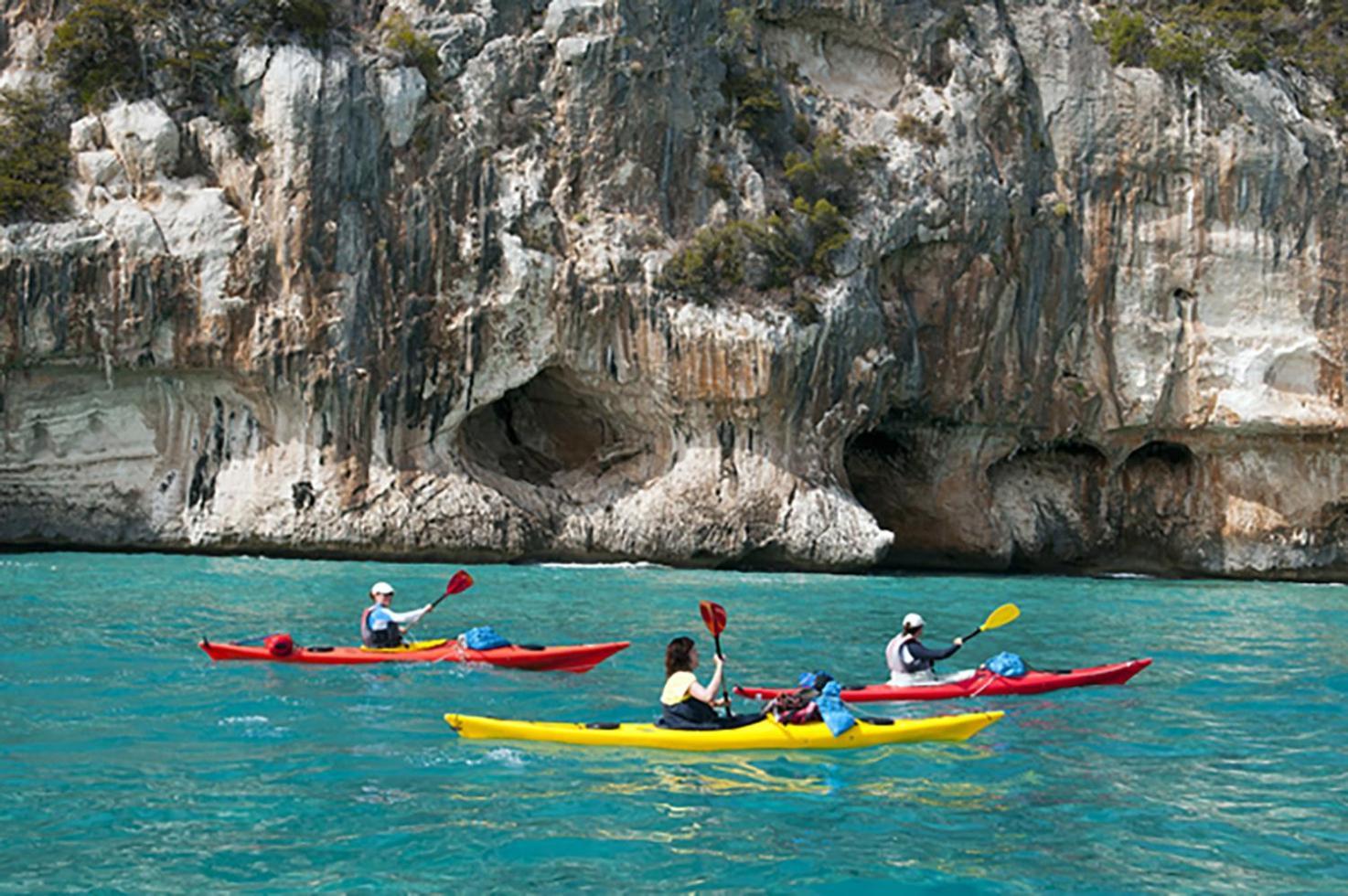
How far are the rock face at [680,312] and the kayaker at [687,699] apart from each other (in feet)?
64.5

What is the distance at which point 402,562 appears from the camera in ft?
99.1

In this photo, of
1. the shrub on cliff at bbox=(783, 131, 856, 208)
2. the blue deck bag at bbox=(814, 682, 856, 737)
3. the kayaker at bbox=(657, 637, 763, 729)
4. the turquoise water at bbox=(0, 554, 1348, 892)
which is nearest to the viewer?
the turquoise water at bbox=(0, 554, 1348, 892)

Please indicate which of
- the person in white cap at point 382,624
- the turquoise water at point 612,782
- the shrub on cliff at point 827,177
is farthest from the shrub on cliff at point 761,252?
the person in white cap at point 382,624

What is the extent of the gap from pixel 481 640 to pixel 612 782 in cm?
585

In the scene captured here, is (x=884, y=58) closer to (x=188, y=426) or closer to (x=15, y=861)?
(x=188, y=426)

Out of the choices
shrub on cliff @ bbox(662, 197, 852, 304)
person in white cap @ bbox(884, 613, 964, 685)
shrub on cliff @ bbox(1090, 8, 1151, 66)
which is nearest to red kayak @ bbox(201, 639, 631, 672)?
person in white cap @ bbox(884, 613, 964, 685)

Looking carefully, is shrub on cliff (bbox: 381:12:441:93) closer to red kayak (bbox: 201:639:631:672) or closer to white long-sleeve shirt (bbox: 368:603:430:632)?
white long-sleeve shirt (bbox: 368:603:430:632)

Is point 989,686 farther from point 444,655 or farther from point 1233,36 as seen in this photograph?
point 1233,36

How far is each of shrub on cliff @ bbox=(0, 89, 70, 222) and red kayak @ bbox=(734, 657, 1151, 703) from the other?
2321 centimetres

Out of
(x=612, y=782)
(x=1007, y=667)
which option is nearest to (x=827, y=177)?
(x=1007, y=667)

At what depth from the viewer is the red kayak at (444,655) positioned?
48.4ft

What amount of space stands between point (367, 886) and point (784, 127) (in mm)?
31333

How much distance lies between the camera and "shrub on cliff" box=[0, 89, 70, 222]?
29.3m

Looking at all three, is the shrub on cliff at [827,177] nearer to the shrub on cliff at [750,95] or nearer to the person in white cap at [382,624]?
the shrub on cliff at [750,95]
